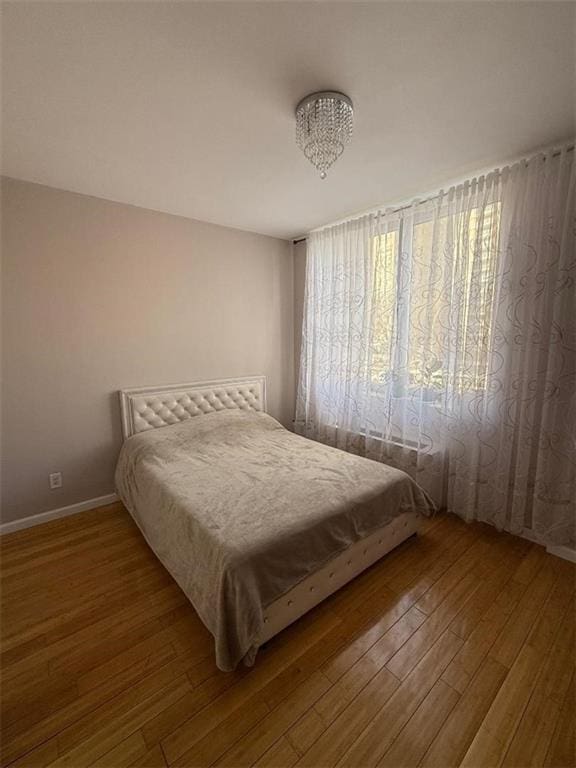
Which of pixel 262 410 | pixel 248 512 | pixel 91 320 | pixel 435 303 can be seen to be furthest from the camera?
pixel 262 410

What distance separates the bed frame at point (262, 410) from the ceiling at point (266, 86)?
1786 mm

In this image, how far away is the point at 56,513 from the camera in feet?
8.71

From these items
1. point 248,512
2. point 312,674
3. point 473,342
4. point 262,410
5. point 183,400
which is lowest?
point 312,674

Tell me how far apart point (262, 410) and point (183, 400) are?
0.98 m

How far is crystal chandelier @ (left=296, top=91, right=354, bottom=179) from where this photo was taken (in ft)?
5.04

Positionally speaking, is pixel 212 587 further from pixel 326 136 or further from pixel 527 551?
pixel 326 136

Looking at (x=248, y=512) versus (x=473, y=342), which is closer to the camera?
(x=248, y=512)

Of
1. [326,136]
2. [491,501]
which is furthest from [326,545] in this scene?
[326,136]

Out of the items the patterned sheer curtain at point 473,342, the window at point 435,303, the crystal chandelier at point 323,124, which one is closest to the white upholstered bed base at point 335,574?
the patterned sheer curtain at point 473,342

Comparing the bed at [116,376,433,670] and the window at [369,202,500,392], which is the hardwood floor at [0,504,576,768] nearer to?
the bed at [116,376,433,670]

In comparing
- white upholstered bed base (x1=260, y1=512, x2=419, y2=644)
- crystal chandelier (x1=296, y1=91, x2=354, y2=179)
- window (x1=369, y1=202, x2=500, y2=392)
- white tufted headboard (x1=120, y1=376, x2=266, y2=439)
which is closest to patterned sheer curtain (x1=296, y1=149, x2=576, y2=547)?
window (x1=369, y1=202, x2=500, y2=392)

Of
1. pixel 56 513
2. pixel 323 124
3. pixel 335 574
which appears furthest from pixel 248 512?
pixel 323 124

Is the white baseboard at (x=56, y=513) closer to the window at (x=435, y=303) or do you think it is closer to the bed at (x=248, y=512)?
the bed at (x=248, y=512)

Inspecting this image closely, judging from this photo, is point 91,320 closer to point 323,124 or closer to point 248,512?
point 248,512
